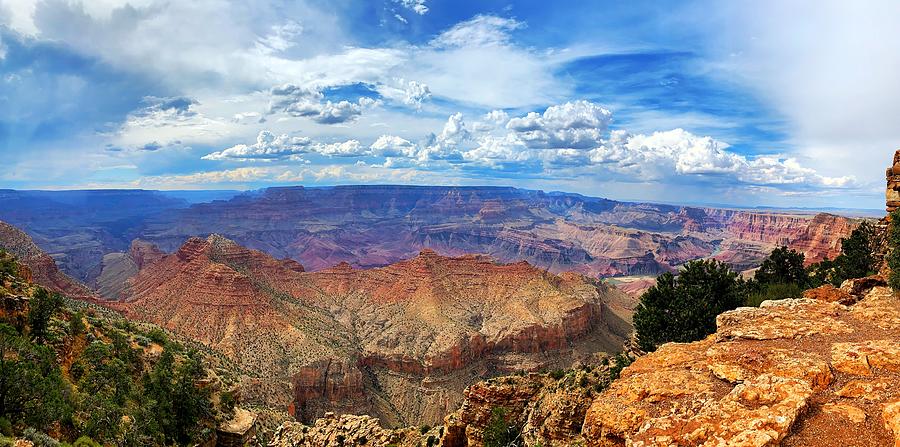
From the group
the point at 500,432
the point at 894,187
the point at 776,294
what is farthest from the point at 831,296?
the point at 776,294

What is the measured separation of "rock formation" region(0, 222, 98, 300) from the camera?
10600cm

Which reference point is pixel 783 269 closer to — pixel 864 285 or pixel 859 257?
pixel 859 257

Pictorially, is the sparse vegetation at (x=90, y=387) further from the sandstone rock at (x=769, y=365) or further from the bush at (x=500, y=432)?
the sandstone rock at (x=769, y=365)

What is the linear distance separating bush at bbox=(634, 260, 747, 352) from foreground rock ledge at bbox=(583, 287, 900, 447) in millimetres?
13068

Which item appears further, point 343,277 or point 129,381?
point 343,277

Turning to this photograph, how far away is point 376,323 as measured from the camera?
119 meters

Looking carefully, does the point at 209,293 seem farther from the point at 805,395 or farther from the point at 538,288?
the point at 805,395

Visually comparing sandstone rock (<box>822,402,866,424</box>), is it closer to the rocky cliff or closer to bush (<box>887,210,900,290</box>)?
the rocky cliff

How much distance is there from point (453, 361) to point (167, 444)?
73.1 m

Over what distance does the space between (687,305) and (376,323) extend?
9499 cm

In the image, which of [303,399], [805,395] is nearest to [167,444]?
[805,395]

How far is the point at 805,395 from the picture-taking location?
12.4 metres

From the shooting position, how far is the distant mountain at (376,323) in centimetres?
8681

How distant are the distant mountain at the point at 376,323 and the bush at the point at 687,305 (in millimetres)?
58918
